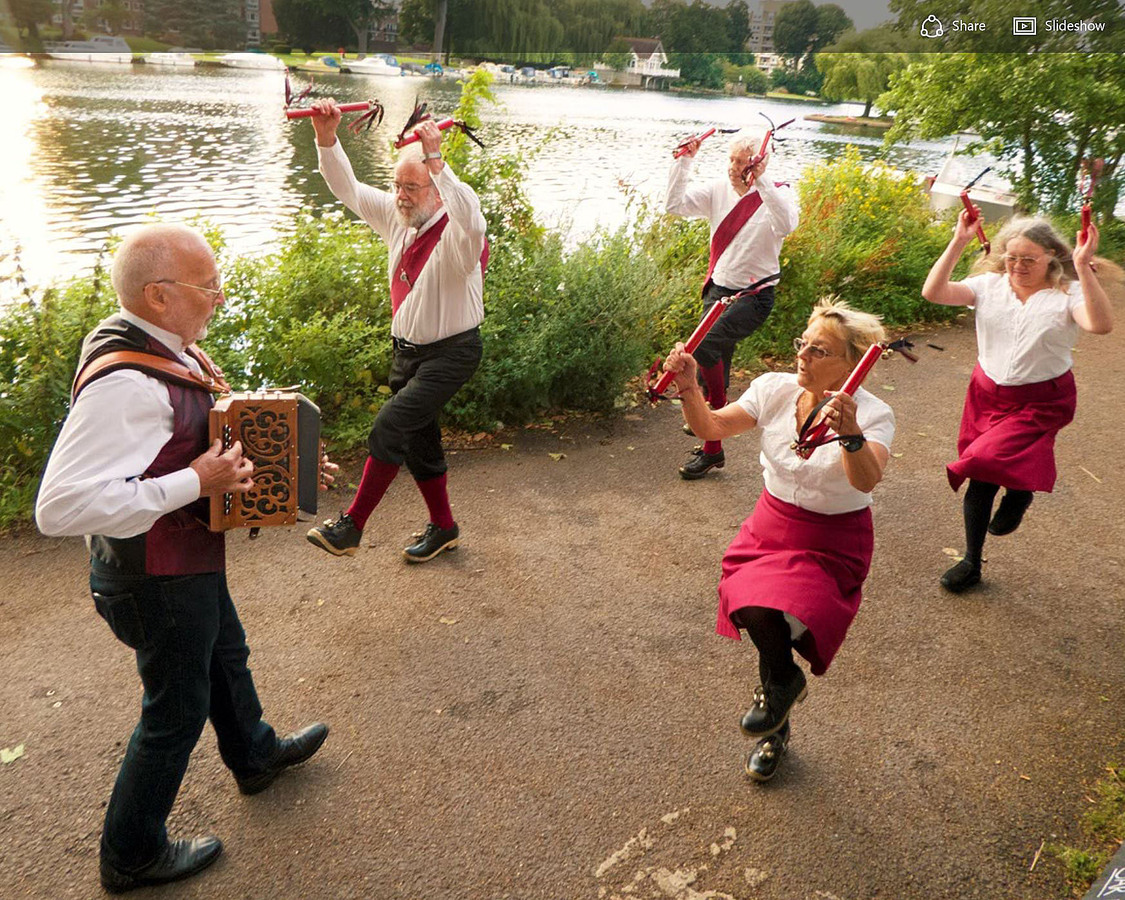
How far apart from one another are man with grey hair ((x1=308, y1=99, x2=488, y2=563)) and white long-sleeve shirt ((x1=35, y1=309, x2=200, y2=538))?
224cm

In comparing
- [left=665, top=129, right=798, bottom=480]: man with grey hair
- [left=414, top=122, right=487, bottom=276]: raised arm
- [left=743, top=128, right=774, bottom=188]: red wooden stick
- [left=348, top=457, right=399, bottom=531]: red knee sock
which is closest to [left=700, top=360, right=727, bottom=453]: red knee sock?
[left=665, top=129, right=798, bottom=480]: man with grey hair

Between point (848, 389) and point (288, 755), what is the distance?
2449 mm

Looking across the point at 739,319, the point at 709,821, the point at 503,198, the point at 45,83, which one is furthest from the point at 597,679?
the point at 45,83

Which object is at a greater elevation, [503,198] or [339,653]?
[503,198]

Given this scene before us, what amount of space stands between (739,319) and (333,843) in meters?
4.32

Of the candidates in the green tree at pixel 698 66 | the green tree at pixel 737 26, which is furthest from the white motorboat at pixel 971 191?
the green tree at pixel 737 26

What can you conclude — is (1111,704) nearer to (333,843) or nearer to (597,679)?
(597,679)

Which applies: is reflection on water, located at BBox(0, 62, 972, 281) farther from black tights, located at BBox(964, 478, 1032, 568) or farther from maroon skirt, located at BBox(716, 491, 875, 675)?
maroon skirt, located at BBox(716, 491, 875, 675)

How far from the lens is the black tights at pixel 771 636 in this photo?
10.3ft

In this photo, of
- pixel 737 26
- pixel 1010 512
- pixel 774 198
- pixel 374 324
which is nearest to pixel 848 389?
pixel 1010 512

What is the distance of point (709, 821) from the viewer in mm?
3215

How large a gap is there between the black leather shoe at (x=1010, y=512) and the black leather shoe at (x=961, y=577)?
266 millimetres

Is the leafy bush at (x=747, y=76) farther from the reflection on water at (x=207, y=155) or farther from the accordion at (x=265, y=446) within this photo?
the accordion at (x=265, y=446)

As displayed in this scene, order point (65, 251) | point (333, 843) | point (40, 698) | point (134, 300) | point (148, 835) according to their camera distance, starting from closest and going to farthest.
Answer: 1. point (134, 300)
2. point (148, 835)
3. point (333, 843)
4. point (40, 698)
5. point (65, 251)
